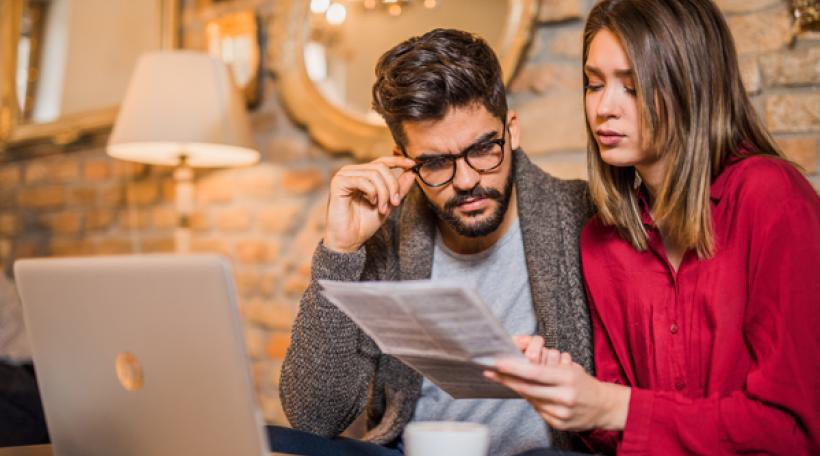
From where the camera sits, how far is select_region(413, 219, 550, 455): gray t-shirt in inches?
58.9

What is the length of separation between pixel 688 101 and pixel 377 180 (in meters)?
0.57

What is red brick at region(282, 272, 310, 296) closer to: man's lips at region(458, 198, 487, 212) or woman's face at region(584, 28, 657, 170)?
man's lips at region(458, 198, 487, 212)

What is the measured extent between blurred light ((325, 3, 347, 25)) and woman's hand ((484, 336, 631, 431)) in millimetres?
1389

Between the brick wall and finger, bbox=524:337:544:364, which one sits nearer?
finger, bbox=524:337:544:364

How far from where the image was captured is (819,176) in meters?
1.49

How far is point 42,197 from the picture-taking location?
325 centimetres

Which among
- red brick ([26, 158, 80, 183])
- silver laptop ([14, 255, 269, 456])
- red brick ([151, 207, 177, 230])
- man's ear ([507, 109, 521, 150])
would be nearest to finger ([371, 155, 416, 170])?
man's ear ([507, 109, 521, 150])

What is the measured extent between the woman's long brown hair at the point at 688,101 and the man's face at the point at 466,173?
0.33m

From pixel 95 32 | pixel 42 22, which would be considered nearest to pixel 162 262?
pixel 95 32

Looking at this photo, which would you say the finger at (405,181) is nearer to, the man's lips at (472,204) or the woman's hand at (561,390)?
the man's lips at (472,204)

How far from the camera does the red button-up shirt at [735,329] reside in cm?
106

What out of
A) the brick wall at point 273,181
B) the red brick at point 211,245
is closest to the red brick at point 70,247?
the brick wall at point 273,181

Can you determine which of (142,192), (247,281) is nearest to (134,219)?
(142,192)

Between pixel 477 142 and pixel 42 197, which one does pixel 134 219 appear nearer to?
pixel 42 197
